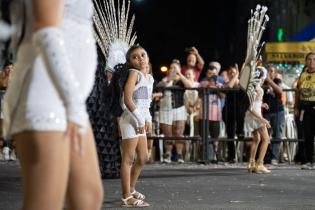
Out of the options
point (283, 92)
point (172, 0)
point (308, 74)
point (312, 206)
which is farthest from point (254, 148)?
point (172, 0)

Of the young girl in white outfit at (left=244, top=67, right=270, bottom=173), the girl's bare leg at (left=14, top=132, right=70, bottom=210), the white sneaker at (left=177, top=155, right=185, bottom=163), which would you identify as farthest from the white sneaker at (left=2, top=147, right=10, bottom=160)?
the girl's bare leg at (left=14, top=132, right=70, bottom=210)

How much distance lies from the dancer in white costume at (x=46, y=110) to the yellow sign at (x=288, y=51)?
53.1 ft

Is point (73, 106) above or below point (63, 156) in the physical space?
above

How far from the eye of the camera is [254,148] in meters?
12.4

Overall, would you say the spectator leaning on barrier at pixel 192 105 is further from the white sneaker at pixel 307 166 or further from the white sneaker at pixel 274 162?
the white sneaker at pixel 307 166

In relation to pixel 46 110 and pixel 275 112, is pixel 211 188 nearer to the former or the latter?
pixel 275 112

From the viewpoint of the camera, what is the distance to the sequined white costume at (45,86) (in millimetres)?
3203

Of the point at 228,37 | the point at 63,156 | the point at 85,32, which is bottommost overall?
the point at 63,156

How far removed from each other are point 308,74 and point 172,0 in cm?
3234

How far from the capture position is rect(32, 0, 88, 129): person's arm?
3189 mm

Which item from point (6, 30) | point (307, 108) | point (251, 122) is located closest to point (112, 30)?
point (251, 122)

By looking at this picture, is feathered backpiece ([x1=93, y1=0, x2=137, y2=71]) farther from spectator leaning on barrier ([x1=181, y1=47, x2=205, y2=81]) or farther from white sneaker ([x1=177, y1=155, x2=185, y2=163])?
spectator leaning on barrier ([x1=181, y1=47, x2=205, y2=81])

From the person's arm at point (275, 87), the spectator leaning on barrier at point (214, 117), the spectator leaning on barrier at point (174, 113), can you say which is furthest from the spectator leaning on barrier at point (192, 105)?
the person's arm at point (275, 87)

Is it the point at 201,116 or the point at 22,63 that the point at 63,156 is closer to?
the point at 22,63
